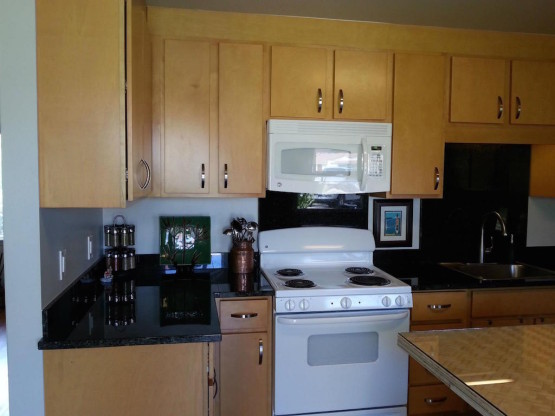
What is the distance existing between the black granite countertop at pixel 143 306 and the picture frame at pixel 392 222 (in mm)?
926

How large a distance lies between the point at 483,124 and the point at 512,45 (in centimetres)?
54

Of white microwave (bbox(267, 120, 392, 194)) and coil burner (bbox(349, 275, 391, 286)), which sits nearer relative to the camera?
coil burner (bbox(349, 275, 391, 286))

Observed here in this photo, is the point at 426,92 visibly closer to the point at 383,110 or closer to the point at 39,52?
the point at 383,110

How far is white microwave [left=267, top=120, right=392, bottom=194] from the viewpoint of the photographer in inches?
98.7

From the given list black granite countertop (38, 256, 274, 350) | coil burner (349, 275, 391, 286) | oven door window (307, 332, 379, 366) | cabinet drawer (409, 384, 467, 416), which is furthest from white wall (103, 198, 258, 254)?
cabinet drawer (409, 384, 467, 416)

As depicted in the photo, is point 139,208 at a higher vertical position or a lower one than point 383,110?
lower

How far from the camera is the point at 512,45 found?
2.76 meters

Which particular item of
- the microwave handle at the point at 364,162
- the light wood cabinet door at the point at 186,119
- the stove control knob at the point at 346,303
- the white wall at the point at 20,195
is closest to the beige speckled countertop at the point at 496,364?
the stove control knob at the point at 346,303

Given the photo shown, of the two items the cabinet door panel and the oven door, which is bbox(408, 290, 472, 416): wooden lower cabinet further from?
the cabinet door panel

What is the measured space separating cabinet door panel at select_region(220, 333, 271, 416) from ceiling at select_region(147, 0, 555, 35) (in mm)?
1774

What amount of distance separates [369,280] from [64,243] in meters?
1.56

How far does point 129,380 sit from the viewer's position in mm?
1625

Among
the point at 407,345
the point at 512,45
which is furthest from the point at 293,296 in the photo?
the point at 512,45

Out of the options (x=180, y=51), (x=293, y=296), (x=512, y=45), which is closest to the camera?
(x=293, y=296)
